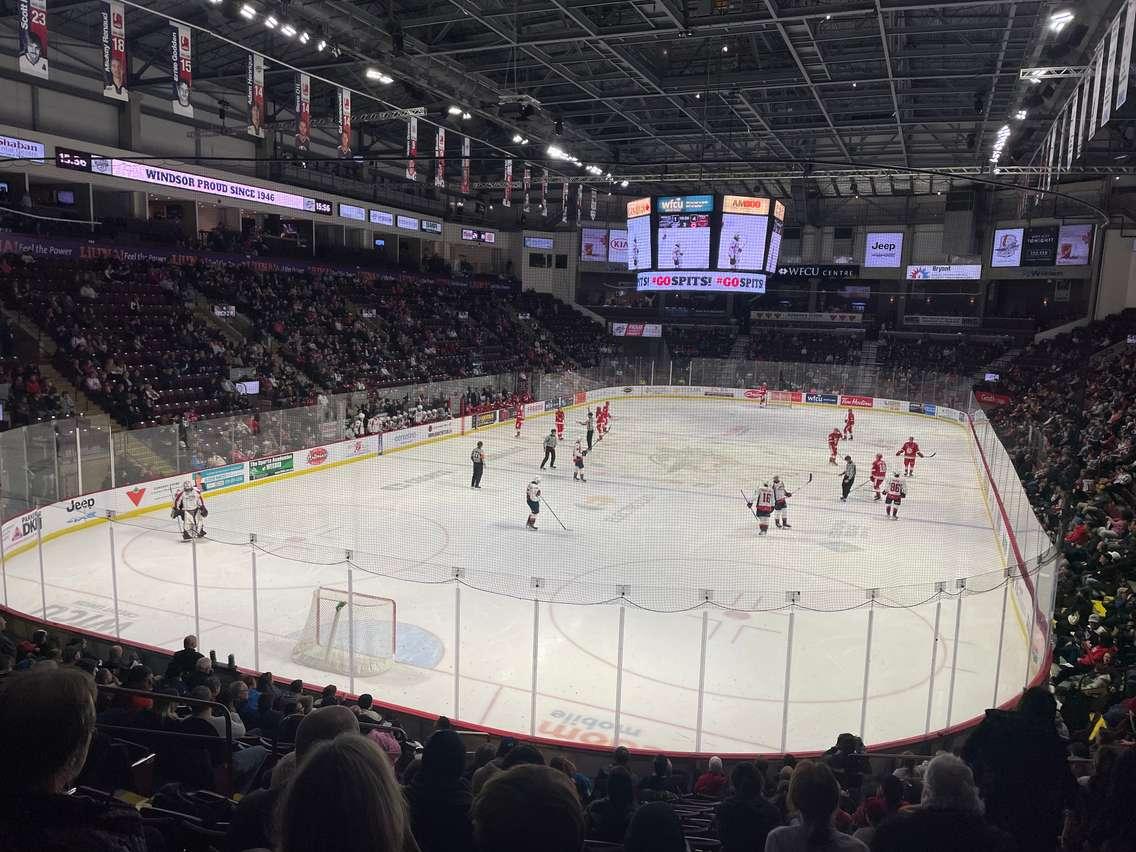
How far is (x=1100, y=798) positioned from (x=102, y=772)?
13.1 feet

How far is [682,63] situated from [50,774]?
2280 cm

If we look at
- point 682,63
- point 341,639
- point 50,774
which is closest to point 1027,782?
point 50,774

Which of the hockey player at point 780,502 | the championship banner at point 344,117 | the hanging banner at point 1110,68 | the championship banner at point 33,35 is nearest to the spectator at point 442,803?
the hanging banner at point 1110,68

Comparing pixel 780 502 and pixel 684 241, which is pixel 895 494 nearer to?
pixel 780 502

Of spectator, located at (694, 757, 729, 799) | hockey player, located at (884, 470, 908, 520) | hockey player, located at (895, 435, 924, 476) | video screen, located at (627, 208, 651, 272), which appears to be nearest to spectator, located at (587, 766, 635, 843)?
spectator, located at (694, 757, 729, 799)

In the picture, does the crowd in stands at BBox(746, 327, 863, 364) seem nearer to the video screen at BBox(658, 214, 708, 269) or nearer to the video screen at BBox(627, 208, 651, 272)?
the video screen at BBox(627, 208, 651, 272)

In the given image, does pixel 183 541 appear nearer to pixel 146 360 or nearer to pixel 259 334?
pixel 146 360

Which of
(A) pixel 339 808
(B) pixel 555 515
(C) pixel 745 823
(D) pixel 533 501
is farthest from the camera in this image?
(B) pixel 555 515

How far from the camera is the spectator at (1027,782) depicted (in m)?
2.77

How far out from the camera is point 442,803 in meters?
2.44

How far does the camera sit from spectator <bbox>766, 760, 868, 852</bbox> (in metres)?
2.61

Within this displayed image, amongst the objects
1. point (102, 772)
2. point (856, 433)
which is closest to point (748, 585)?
point (102, 772)

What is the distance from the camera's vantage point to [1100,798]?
105 inches

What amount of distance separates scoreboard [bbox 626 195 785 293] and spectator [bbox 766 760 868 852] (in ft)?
72.2
